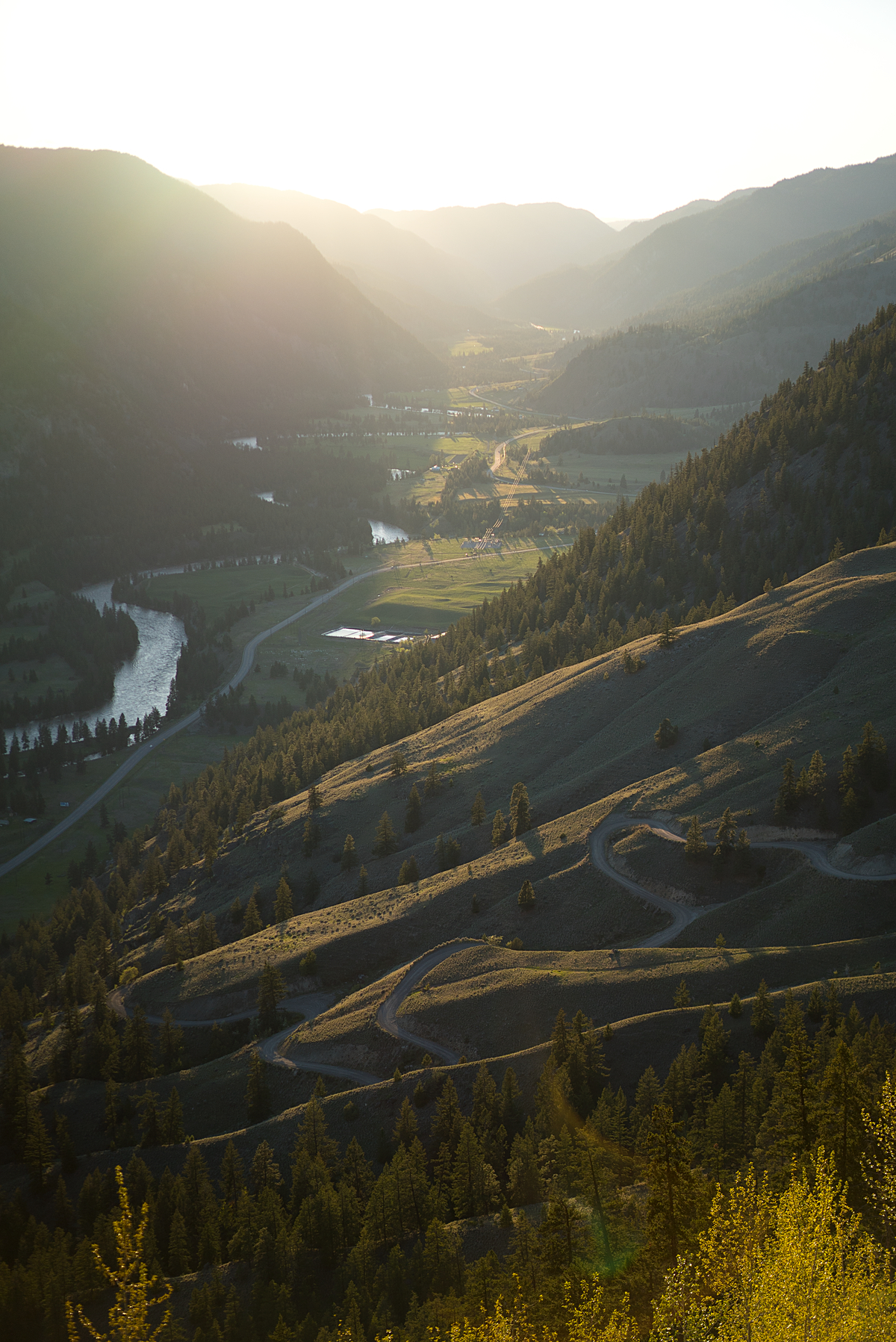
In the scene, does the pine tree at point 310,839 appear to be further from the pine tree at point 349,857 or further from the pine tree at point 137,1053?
the pine tree at point 137,1053

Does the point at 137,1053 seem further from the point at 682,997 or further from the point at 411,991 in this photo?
the point at 682,997

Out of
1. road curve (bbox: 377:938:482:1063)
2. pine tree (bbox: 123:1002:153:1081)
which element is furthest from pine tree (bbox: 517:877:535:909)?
pine tree (bbox: 123:1002:153:1081)

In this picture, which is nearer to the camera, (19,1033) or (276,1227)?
(276,1227)

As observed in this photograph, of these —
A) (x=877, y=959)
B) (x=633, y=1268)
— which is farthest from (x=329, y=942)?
(x=633, y=1268)

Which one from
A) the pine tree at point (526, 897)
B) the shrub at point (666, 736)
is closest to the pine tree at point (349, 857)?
the pine tree at point (526, 897)

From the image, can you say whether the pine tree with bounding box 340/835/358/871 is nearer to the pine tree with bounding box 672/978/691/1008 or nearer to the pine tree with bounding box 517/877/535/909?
the pine tree with bounding box 517/877/535/909

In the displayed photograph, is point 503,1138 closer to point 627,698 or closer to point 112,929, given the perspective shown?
point 627,698
